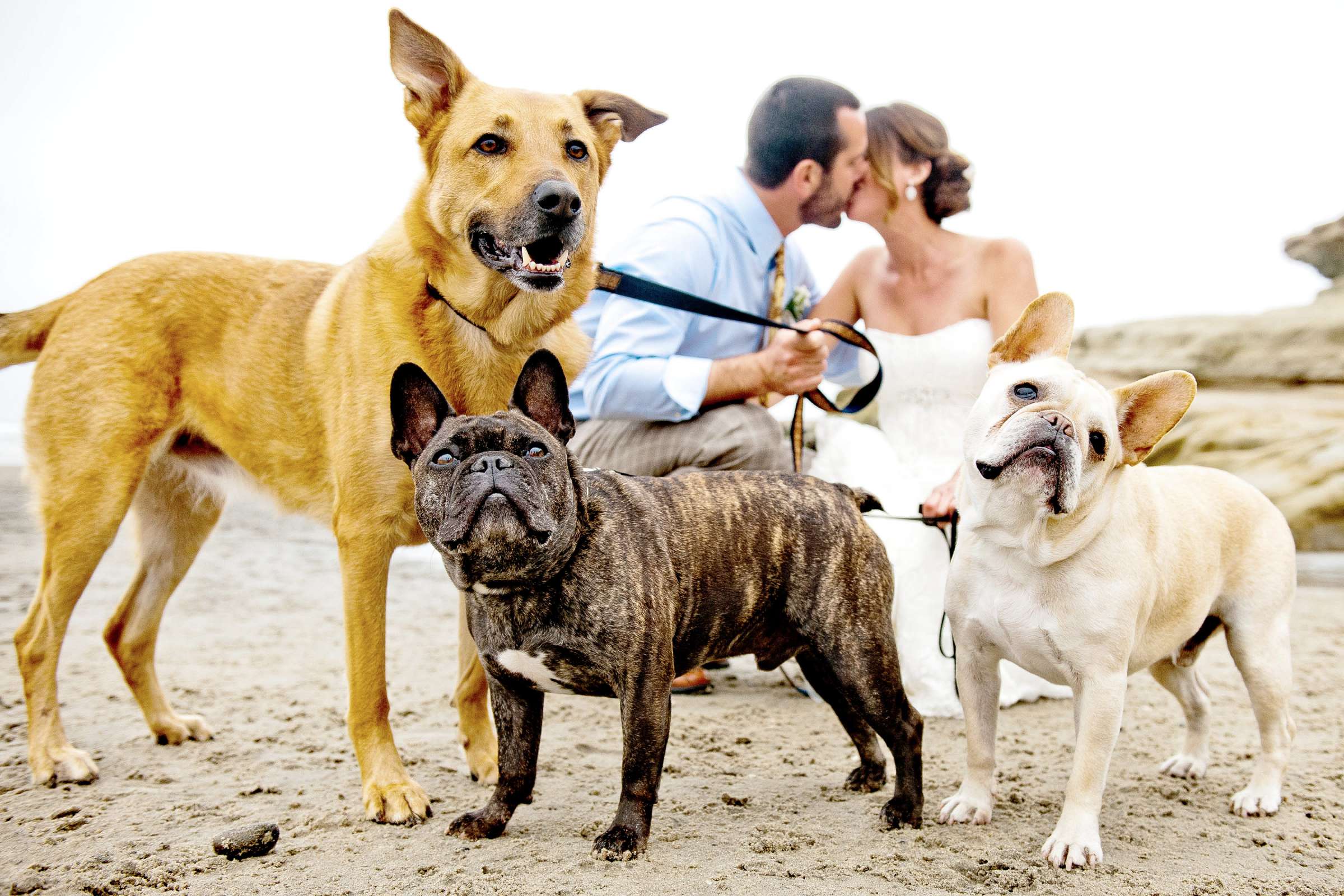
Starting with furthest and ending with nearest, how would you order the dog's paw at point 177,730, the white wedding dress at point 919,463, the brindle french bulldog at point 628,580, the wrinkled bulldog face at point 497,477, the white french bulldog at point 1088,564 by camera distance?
1. the white wedding dress at point 919,463
2. the dog's paw at point 177,730
3. the white french bulldog at point 1088,564
4. the brindle french bulldog at point 628,580
5. the wrinkled bulldog face at point 497,477

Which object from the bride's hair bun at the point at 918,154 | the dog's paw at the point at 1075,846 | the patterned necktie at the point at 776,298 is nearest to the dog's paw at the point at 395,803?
the dog's paw at the point at 1075,846

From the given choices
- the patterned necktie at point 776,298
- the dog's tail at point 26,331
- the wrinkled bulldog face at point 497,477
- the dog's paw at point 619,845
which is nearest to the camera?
the wrinkled bulldog face at point 497,477

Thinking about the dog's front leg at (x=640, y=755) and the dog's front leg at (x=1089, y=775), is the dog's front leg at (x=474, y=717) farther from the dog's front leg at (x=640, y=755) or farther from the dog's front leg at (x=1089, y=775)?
the dog's front leg at (x=1089, y=775)

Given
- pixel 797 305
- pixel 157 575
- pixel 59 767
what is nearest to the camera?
pixel 59 767

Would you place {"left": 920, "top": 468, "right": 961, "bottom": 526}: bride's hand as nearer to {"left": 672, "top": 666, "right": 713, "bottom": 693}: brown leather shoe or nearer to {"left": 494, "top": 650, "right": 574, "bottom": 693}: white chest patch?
{"left": 672, "top": 666, "right": 713, "bottom": 693}: brown leather shoe

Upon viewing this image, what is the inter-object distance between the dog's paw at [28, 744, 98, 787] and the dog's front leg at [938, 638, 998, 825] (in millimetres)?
2851

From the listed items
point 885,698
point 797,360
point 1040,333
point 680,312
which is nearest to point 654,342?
point 680,312

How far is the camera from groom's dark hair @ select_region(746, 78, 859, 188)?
17.0ft

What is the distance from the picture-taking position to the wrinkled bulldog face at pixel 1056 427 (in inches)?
106

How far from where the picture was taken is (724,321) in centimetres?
522

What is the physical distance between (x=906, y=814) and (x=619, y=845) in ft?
2.95

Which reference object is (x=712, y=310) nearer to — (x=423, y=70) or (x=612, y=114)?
(x=612, y=114)

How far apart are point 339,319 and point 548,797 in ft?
5.75

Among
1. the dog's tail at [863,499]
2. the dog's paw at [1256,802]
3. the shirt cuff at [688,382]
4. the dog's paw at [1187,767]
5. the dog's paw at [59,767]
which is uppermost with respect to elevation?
the shirt cuff at [688,382]
